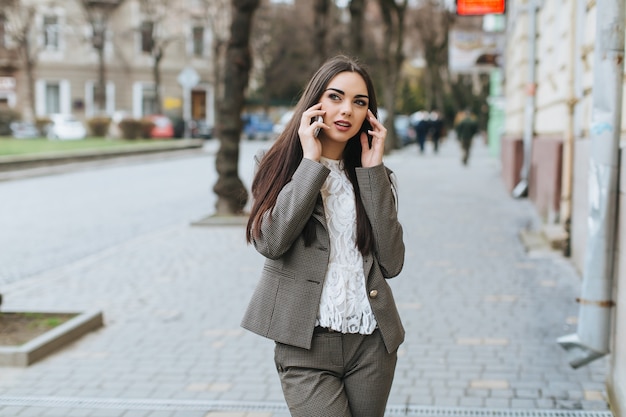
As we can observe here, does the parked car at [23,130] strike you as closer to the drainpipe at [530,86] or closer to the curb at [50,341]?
the drainpipe at [530,86]

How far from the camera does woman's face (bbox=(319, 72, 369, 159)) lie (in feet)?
9.75

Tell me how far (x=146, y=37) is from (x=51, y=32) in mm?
6032

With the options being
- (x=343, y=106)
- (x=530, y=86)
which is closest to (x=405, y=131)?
(x=530, y=86)

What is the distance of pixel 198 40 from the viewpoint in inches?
2429

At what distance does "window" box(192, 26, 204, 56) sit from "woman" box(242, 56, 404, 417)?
59955mm

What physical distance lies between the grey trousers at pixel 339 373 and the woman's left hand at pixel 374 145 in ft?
1.88

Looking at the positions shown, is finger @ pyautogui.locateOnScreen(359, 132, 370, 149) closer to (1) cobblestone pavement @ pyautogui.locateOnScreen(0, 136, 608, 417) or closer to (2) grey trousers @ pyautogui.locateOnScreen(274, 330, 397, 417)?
(2) grey trousers @ pyautogui.locateOnScreen(274, 330, 397, 417)

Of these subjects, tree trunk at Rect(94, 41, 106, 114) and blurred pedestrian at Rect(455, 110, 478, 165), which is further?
tree trunk at Rect(94, 41, 106, 114)

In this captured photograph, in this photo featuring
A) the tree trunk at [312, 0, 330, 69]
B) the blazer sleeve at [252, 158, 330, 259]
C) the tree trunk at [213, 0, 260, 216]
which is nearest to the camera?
the blazer sleeve at [252, 158, 330, 259]

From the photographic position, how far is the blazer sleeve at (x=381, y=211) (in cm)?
298

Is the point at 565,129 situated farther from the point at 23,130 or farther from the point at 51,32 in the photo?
the point at 51,32

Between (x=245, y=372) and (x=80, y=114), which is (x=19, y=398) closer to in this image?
(x=245, y=372)

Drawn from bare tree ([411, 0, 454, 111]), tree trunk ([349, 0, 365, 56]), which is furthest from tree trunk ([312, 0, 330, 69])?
bare tree ([411, 0, 454, 111])

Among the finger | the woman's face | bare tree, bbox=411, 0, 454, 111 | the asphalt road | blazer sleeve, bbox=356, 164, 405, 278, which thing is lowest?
the asphalt road
